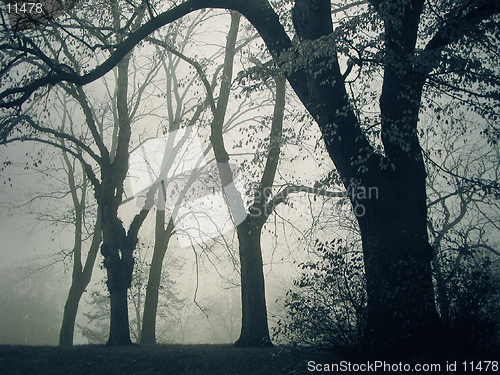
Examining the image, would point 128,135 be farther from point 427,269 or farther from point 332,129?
point 427,269

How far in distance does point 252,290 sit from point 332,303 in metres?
4.40

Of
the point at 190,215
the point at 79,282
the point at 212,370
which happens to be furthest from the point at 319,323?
the point at 79,282

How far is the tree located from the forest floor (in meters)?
1.51

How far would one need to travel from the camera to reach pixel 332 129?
6.47 metres

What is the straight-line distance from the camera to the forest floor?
6.59m

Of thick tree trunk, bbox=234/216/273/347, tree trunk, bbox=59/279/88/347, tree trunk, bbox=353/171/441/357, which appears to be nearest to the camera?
tree trunk, bbox=353/171/441/357

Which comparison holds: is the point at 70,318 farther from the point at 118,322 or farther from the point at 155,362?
the point at 155,362

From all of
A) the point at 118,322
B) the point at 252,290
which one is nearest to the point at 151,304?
the point at 118,322

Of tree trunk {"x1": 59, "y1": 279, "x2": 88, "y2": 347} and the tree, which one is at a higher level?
the tree

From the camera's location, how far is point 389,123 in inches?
252

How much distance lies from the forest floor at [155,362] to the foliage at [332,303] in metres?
0.52

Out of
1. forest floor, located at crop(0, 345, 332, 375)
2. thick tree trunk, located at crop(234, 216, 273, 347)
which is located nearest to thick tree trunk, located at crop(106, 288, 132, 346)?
forest floor, located at crop(0, 345, 332, 375)

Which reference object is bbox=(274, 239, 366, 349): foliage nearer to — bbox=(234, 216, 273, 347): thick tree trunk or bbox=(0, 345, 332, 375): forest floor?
bbox=(0, 345, 332, 375): forest floor

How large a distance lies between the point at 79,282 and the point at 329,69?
47.7ft
